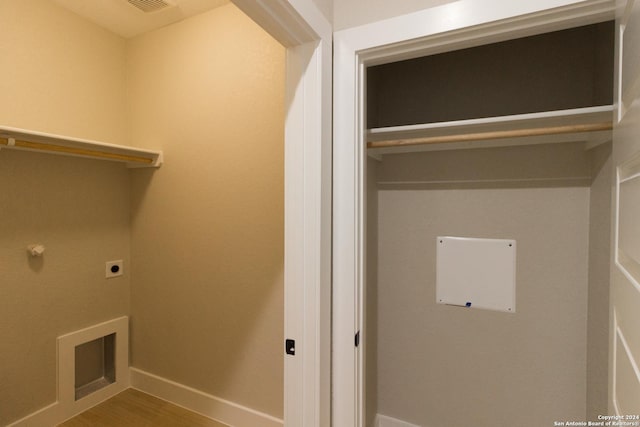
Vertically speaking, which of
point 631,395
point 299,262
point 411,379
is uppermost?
point 299,262

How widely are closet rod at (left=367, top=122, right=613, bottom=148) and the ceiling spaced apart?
1444 millimetres

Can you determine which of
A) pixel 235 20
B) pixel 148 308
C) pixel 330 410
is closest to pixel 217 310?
pixel 148 308

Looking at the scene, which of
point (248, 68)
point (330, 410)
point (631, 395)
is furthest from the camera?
point (248, 68)

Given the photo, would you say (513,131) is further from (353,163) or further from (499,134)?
(353,163)

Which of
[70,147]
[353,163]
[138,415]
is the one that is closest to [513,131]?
[353,163]

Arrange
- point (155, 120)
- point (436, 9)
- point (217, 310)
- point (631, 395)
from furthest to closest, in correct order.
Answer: point (155, 120), point (217, 310), point (436, 9), point (631, 395)

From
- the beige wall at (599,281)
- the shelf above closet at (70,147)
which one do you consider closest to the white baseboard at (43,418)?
the shelf above closet at (70,147)

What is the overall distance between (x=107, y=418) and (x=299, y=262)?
6.40 ft

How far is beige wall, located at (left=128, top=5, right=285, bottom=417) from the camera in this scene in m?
1.81

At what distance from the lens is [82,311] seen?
6.79ft

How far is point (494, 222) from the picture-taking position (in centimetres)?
167

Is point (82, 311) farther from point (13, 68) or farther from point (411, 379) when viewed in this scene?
point (411, 379)

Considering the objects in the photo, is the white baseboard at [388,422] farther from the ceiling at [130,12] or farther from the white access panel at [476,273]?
the ceiling at [130,12]

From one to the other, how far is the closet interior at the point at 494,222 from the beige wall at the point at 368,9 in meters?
0.50
